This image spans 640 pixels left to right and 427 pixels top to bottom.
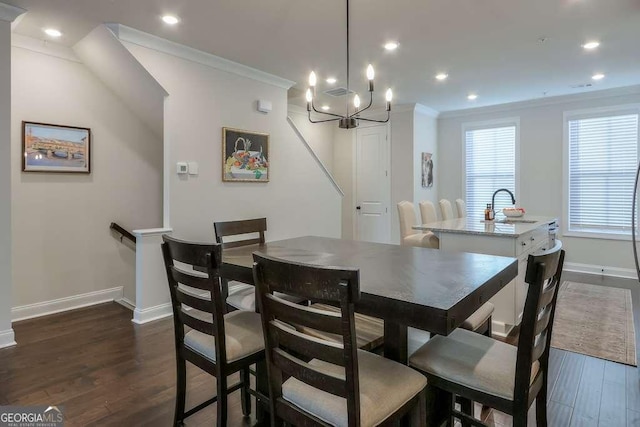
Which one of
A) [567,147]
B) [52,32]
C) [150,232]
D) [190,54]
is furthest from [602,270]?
[52,32]

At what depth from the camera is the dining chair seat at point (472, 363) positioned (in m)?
1.33

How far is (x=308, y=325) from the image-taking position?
1.16 metres

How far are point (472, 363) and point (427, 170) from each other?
5515 mm

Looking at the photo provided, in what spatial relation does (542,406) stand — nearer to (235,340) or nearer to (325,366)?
(325,366)

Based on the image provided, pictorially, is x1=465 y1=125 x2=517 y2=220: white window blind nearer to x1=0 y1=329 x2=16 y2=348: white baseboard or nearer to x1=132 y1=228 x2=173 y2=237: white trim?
x1=132 y1=228 x2=173 y2=237: white trim

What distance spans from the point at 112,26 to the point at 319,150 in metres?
4.06

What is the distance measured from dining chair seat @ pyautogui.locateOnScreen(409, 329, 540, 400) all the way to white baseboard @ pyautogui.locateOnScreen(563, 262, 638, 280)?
5099 mm

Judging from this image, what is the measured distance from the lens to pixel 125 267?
14.3 feet

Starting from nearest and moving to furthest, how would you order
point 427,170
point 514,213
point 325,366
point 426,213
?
point 325,366
point 514,213
point 426,213
point 427,170

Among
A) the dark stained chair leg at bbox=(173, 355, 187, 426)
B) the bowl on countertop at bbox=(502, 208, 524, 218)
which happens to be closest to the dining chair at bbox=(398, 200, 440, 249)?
the bowl on countertop at bbox=(502, 208, 524, 218)

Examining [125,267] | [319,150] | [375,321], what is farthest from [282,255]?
[319,150]

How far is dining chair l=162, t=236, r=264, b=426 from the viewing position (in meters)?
1.52

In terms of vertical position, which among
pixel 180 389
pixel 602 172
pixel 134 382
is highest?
pixel 602 172

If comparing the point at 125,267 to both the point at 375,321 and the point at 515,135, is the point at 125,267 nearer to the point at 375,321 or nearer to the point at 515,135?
the point at 375,321
